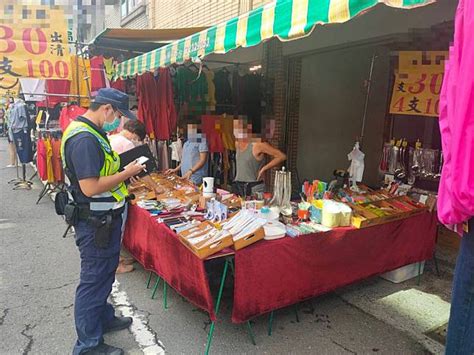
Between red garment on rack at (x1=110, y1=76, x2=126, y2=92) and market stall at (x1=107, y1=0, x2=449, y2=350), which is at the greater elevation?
red garment on rack at (x1=110, y1=76, x2=126, y2=92)

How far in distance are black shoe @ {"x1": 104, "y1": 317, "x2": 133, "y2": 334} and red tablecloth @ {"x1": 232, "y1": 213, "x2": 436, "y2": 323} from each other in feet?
3.58

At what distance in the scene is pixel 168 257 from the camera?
3.37 metres

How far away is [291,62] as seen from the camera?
23.6 feet

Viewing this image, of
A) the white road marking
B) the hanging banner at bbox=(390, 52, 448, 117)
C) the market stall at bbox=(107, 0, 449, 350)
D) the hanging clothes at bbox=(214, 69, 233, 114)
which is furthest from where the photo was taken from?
the hanging clothes at bbox=(214, 69, 233, 114)

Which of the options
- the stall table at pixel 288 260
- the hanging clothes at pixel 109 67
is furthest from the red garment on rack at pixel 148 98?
the stall table at pixel 288 260

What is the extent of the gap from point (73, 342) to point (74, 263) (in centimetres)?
189

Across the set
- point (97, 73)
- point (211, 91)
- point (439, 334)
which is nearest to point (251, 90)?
point (211, 91)

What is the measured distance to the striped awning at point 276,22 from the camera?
2.35 metres

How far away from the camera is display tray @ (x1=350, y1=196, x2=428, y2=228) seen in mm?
3485

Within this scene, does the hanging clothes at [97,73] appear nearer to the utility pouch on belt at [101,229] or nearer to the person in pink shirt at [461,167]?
the utility pouch on belt at [101,229]

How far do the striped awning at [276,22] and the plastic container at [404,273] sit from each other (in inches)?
114

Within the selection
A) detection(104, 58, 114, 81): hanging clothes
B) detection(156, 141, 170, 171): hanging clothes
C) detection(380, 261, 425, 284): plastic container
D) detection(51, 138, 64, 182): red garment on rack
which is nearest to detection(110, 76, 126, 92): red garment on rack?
detection(104, 58, 114, 81): hanging clothes

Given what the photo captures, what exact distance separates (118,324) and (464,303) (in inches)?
109

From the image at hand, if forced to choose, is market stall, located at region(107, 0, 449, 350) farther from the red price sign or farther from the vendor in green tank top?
the red price sign
